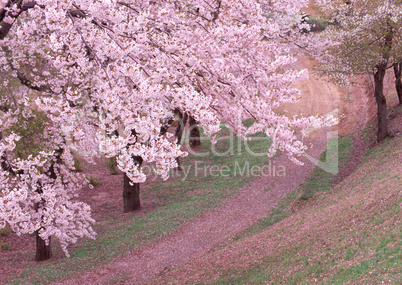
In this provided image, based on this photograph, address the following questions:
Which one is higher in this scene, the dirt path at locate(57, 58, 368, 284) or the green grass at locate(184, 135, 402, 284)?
the green grass at locate(184, 135, 402, 284)

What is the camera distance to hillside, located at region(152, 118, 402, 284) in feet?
25.6

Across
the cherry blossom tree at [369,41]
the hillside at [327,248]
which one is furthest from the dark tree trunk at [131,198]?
the cherry blossom tree at [369,41]

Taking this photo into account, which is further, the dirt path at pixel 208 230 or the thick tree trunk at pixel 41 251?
the thick tree trunk at pixel 41 251

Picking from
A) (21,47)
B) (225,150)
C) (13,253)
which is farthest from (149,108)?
(225,150)

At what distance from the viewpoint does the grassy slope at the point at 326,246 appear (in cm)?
784

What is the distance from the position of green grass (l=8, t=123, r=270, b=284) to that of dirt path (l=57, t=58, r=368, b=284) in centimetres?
62

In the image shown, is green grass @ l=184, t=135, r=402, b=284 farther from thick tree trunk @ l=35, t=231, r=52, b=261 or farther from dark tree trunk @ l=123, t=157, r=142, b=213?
dark tree trunk @ l=123, t=157, r=142, b=213

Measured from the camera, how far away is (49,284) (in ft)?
43.2

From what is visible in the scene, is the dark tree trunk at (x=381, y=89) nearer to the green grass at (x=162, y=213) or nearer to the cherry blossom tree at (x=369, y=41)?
the cherry blossom tree at (x=369, y=41)

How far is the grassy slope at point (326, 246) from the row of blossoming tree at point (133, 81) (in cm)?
265

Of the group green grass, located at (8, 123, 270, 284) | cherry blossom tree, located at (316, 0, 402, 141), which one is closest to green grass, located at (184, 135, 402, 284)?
green grass, located at (8, 123, 270, 284)

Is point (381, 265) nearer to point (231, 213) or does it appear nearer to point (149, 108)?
point (149, 108)

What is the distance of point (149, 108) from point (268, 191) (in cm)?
1439

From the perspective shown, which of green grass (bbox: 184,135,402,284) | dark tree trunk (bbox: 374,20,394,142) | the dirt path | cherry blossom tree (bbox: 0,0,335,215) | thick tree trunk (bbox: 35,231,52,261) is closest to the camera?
green grass (bbox: 184,135,402,284)
